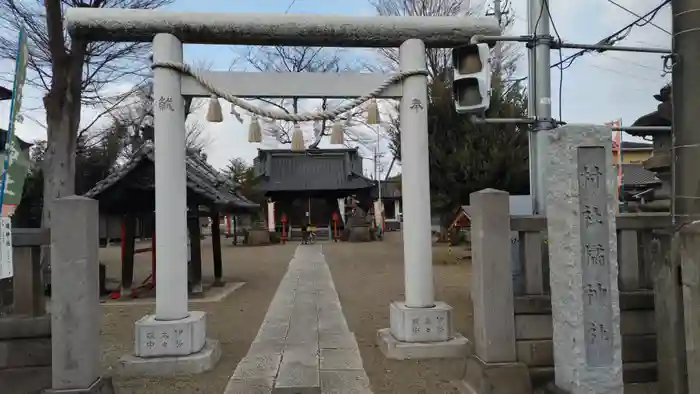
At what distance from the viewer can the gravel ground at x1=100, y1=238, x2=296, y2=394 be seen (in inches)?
197

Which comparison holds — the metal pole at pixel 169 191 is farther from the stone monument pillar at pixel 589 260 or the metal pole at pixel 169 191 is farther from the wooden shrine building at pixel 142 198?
the wooden shrine building at pixel 142 198

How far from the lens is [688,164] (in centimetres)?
354

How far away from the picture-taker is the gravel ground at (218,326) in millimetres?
5012

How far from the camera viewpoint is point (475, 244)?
4695 mm

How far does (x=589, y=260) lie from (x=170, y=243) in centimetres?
421

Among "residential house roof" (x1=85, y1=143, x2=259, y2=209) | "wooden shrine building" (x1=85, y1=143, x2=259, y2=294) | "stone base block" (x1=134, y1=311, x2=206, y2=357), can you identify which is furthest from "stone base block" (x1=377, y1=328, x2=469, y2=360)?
"wooden shrine building" (x1=85, y1=143, x2=259, y2=294)

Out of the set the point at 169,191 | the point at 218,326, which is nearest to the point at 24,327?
the point at 169,191

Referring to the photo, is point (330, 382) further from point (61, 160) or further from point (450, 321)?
point (61, 160)

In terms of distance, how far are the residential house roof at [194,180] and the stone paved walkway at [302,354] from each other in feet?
9.11

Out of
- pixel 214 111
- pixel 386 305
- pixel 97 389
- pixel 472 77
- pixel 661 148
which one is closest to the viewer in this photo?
pixel 97 389

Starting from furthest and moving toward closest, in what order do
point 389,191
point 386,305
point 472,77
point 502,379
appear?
point 389,191 < point 386,305 < point 472,77 < point 502,379

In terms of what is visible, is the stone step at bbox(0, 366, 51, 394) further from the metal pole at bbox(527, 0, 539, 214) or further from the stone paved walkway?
the metal pole at bbox(527, 0, 539, 214)

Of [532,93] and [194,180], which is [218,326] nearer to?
[194,180]

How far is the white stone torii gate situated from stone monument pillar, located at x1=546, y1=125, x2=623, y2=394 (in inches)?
75.1
